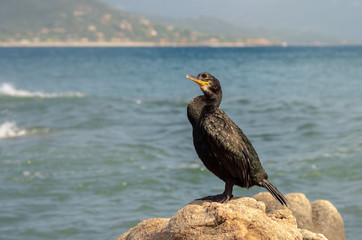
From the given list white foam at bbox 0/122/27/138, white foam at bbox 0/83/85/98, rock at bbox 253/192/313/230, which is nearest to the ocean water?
white foam at bbox 0/122/27/138

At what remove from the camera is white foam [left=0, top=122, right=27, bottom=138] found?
57.4ft

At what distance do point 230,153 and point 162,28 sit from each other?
182 metres

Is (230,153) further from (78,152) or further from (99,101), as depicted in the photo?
(99,101)

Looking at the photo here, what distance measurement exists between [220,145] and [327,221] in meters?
3.54

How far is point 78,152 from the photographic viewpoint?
1434 centimetres

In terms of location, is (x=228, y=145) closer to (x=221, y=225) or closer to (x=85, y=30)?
(x=221, y=225)

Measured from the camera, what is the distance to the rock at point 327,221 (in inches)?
295

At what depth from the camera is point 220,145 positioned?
4.87 metres

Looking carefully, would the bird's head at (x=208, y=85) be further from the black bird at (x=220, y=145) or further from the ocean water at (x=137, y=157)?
the ocean water at (x=137, y=157)

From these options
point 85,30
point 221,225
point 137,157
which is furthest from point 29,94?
point 85,30

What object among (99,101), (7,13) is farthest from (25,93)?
(7,13)

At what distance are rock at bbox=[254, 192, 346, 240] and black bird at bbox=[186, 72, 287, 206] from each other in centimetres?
232

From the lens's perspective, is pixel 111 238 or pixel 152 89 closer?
pixel 111 238

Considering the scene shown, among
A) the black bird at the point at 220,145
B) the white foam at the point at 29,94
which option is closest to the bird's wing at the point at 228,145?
the black bird at the point at 220,145
